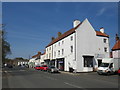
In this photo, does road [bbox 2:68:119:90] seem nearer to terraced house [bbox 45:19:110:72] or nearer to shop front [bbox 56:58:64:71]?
terraced house [bbox 45:19:110:72]

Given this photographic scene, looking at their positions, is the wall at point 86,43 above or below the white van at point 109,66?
above

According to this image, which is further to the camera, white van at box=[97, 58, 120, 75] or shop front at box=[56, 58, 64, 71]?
shop front at box=[56, 58, 64, 71]

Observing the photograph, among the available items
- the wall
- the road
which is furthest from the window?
the road

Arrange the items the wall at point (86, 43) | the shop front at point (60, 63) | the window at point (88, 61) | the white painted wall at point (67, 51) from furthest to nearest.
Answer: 1. the shop front at point (60, 63)
2. the white painted wall at point (67, 51)
3. the window at point (88, 61)
4. the wall at point (86, 43)

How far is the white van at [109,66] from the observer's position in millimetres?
26784

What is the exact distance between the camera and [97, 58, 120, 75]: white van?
26784mm

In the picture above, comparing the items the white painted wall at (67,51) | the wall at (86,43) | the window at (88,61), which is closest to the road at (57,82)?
the wall at (86,43)

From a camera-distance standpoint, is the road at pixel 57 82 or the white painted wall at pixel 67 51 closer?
the road at pixel 57 82

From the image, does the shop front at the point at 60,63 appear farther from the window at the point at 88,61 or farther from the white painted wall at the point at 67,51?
the window at the point at 88,61

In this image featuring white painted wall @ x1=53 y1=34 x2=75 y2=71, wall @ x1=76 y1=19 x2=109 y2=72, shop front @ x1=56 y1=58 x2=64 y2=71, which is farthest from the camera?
shop front @ x1=56 y1=58 x2=64 y2=71

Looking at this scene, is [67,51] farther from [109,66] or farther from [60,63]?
[109,66]

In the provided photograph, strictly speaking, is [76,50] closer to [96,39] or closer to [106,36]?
[96,39]

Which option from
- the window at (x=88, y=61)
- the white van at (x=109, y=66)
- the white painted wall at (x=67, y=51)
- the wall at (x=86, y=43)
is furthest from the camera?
the white painted wall at (x=67, y=51)

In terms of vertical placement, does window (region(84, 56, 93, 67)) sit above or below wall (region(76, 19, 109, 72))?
below
